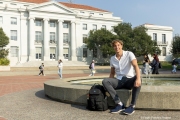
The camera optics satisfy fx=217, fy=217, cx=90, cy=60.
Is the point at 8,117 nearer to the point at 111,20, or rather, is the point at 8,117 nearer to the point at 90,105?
the point at 90,105

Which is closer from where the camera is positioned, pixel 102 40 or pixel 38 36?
pixel 102 40

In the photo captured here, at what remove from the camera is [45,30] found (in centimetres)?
5553

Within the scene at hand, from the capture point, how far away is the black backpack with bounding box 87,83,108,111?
18.0 ft

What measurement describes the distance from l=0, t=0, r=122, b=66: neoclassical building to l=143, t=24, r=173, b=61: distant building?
20486 mm

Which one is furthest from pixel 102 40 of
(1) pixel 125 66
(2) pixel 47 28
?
(1) pixel 125 66

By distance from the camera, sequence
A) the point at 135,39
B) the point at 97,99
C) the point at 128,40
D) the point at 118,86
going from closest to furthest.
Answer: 1. the point at 97,99
2. the point at 118,86
3. the point at 128,40
4. the point at 135,39

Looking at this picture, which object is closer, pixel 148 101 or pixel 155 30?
pixel 148 101

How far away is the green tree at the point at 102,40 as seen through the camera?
51.5 m

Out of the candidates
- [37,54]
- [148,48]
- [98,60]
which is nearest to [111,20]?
[98,60]

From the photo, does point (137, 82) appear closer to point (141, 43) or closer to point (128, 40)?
point (128, 40)

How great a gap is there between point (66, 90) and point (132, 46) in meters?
46.3

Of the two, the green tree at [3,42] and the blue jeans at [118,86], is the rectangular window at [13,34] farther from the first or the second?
the blue jeans at [118,86]

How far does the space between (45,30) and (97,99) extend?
171 ft

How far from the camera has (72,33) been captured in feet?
193
